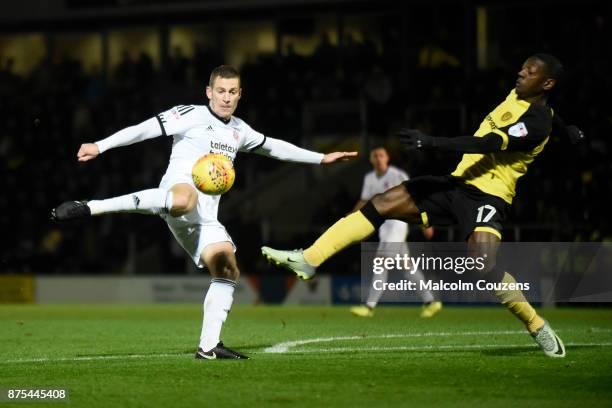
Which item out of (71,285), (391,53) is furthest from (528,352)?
(391,53)

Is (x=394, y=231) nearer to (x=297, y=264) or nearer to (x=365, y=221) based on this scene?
(x=365, y=221)

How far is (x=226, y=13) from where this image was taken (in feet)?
96.7

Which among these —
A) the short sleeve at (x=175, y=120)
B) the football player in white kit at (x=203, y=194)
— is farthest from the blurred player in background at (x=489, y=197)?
the short sleeve at (x=175, y=120)

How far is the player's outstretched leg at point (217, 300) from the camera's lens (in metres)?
8.53

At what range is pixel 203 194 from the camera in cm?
872

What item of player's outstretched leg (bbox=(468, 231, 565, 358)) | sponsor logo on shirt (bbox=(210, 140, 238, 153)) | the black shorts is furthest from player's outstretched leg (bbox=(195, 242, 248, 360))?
player's outstretched leg (bbox=(468, 231, 565, 358))

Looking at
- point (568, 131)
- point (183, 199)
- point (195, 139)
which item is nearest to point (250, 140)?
point (195, 139)

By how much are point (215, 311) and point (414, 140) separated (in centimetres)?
197

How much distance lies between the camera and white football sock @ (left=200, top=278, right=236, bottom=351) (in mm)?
8531

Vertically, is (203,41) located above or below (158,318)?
above

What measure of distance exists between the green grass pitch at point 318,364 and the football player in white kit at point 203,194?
46 cm

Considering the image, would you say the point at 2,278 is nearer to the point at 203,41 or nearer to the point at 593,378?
the point at 203,41

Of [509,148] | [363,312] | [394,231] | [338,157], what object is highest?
[509,148]

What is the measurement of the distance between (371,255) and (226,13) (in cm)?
1237
